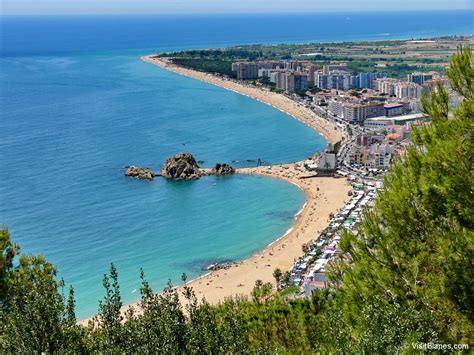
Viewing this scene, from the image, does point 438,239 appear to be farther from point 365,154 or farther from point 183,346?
point 365,154

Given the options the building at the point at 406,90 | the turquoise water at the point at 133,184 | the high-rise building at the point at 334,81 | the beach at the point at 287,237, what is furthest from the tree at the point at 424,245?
the high-rise building at the point at 334,81

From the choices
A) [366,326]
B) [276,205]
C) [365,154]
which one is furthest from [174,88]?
[366,326]

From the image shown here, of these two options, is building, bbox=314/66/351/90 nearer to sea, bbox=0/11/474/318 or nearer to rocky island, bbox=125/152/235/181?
sea, bbox=0/11/474/318

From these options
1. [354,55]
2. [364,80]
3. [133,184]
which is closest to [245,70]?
[364,80]

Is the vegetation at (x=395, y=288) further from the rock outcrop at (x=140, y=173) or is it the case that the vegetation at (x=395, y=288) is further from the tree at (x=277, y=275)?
the rock outcrop at (x=140, y=173)

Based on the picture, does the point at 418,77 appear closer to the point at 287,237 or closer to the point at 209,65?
the point at 209,65

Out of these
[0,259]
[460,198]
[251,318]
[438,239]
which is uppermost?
[460,198]
